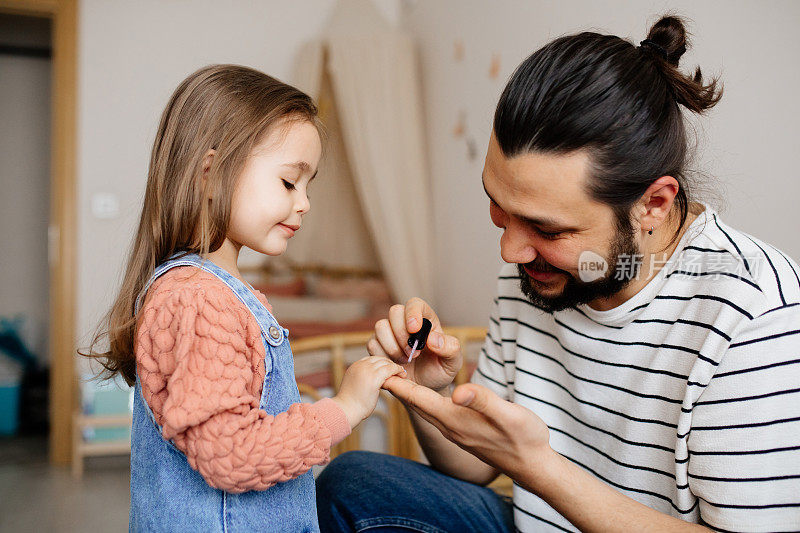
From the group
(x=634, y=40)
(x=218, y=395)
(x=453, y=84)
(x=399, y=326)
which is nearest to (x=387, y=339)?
(x=399, y=326)

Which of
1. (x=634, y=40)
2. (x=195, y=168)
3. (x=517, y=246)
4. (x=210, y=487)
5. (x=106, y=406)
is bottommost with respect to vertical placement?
(x=106, y=406)

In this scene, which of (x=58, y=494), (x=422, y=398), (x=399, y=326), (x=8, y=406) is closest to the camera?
(x=422, y=398)

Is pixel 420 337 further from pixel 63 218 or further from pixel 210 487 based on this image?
pixel 63 218

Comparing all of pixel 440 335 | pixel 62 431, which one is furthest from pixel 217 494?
pixel 62 431

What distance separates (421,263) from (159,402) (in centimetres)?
239

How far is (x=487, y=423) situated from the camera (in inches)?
33.5

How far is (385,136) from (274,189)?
A: 89.1 inches

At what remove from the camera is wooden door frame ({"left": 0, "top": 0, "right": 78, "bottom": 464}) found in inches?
132

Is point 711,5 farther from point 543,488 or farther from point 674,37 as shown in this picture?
point 543,488

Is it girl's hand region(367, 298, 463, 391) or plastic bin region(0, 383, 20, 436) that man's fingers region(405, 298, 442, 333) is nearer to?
girl's hand region(367, 298, 463, 391)

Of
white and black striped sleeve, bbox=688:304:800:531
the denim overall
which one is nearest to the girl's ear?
the denim overall

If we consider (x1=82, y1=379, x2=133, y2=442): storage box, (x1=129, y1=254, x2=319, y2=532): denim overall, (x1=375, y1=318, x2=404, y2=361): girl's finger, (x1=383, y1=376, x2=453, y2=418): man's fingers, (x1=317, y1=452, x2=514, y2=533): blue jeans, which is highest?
(x1=375, y1=318, x2=404, y2=361): girl's finger

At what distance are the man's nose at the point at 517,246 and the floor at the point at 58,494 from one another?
222cm

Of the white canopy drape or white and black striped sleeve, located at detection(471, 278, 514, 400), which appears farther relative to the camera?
the white canopy drape
